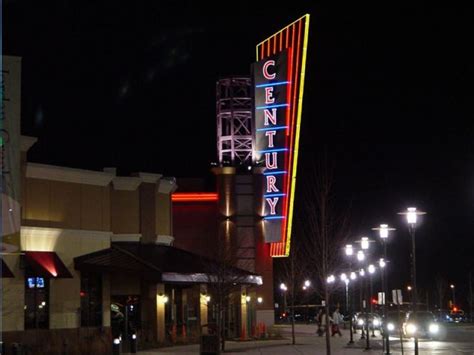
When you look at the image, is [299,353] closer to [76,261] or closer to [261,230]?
[76,261]

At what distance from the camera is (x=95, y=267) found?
35.1 metres

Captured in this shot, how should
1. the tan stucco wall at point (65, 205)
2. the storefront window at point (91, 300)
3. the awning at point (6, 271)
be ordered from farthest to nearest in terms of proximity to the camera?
the storefront window at point (91, 300), the tan stucco wall at point (65, 205), the awning at point (6, 271)

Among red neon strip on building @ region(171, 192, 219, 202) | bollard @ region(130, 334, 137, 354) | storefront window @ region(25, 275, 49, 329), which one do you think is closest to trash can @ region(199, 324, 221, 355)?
bollard @ region(130, 334, 137, 354)

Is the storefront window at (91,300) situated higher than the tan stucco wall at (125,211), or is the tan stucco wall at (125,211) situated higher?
the tan stucco wall at (125,211)

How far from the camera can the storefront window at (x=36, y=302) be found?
3328cm

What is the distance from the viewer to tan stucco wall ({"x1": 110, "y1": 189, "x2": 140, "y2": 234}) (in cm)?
4000

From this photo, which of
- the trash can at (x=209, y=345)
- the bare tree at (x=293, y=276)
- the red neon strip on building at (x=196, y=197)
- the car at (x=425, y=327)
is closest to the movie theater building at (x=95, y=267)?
the bare tree at (x=293, y=276)

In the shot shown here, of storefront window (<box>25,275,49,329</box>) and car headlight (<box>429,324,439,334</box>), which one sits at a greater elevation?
storefront window (<box>25,275,49,329</box>)

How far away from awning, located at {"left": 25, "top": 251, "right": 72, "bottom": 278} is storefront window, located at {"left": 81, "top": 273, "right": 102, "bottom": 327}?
2.40 m

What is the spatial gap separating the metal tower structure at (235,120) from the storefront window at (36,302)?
93.9 feet

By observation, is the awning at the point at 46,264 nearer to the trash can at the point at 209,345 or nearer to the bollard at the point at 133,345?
the bollard at the point at 133,345

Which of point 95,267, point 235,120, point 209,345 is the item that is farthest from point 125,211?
point 235,120

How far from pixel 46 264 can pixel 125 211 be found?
7.83 meters

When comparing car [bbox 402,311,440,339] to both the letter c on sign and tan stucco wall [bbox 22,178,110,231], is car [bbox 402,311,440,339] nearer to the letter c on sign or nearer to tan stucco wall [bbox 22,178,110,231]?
tan stucco wall [bbox 22,178,110,231]
